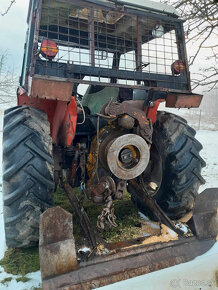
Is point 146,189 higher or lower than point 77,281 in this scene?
higher

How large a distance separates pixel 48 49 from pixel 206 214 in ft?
6.30

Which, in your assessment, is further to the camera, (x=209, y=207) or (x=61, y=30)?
(x=61, y=30)

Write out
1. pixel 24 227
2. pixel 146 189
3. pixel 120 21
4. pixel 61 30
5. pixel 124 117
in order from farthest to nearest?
pixel 61 30 < pixel 120 21 < pixel 146 189 < pixel 124 117 < pixel 24 227

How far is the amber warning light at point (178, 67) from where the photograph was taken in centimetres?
258

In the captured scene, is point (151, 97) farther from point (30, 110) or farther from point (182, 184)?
point (30, 110)

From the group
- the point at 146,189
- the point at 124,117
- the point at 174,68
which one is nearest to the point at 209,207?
the point at 146,189

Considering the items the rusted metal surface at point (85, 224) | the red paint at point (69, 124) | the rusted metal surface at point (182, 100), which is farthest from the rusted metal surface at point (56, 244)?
the rusted metal surface at point (182, 100)

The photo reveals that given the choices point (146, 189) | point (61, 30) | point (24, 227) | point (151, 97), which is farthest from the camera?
point (61, 30)

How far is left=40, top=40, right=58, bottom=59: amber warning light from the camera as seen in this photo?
1.98 metres

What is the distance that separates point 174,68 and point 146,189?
136cm

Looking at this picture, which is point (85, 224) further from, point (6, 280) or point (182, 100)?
point (182, 100)

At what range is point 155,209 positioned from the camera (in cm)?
244

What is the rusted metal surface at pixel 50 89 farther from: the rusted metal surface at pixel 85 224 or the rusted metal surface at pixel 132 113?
the rusted metal surface at pixel 85 224

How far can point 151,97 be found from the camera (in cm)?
254
